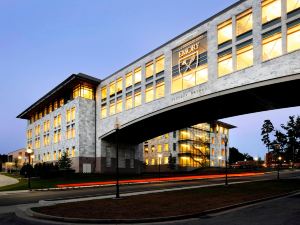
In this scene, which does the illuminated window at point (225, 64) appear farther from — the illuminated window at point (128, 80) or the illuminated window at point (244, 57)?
the illuminated window at point (128, 80)

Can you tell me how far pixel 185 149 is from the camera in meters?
87.1

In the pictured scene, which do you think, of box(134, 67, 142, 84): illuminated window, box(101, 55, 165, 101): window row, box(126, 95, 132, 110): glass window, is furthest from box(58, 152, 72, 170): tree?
box(134, 67, 142, 84): illuminated window

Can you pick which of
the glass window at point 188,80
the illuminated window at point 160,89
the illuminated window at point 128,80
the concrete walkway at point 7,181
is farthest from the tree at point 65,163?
the glass window at point 188,80

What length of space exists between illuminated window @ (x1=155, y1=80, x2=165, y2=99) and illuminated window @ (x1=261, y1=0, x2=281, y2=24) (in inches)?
592

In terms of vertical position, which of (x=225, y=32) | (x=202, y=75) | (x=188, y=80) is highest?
(x=225, y=32)

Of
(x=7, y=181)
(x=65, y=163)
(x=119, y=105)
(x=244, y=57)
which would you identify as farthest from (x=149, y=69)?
(x=7, y=181)

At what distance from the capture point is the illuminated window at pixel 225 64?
3259 cm

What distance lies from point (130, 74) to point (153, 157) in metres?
47.0

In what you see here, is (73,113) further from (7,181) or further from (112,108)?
(7,181)

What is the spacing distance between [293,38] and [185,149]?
62.1 m

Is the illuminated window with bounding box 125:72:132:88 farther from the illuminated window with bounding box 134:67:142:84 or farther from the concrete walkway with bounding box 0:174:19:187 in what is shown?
the concrete walkway with bounding box 0:174:19:187

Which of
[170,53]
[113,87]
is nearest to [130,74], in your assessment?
[113,87]

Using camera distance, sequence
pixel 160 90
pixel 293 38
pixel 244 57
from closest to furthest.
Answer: pixel 293 38 < pixel 244 57 < pixel 160 90

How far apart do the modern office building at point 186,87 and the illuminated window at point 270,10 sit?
3.3 inches
